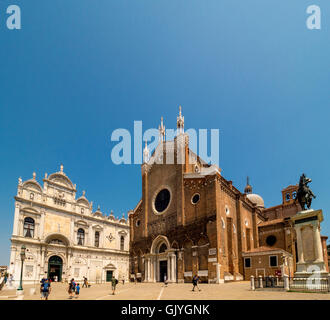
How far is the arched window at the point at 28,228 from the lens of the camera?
32.0 meters

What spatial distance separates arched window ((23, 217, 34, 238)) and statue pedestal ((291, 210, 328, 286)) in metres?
28.9

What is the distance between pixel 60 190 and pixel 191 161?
60.8 feet

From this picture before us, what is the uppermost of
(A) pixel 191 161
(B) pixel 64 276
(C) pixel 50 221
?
(A) pixel 191 161

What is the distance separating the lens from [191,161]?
38.2m

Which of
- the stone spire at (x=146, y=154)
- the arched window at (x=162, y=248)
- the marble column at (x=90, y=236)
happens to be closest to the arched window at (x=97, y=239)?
the marble column at (x=90, y=236)

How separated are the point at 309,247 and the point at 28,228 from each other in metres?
29.9

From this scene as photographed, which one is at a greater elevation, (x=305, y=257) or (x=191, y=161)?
(x=191, y=161)

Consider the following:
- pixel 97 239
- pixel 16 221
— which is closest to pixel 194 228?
pixel 97 239

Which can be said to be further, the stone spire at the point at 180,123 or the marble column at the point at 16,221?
the stone spire at the point at 180,123

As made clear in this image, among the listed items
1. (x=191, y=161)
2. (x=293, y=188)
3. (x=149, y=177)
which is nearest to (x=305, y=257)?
(x=191, y=161)

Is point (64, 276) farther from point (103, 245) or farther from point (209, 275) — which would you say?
point (209, 275)

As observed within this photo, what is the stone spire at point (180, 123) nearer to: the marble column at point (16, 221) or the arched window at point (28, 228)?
the arched window at point (28, 228)

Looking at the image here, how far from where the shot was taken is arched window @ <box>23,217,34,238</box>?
32.0 metres

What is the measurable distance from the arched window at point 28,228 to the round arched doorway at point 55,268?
4134mm
